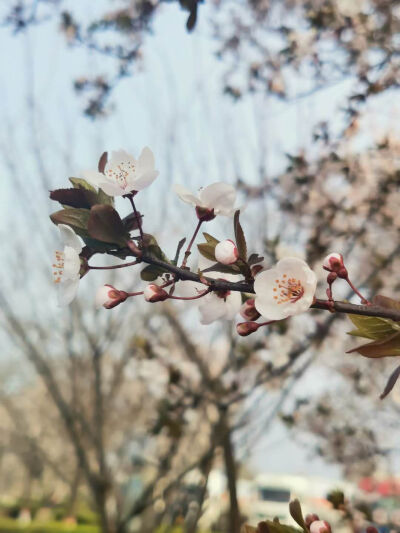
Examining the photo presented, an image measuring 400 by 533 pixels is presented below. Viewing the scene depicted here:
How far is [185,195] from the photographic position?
2.69 ft

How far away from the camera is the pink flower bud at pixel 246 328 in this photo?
775 mm

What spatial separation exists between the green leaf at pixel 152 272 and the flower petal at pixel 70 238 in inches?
4.1

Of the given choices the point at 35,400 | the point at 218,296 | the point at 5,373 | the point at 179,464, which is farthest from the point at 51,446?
the point at 218,296

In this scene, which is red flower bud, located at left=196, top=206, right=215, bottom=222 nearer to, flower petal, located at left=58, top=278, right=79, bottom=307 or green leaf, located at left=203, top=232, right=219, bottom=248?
green leaf, located at left=203, top=232, right=219, bottom=248

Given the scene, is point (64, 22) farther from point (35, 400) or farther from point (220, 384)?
point (35, 400)

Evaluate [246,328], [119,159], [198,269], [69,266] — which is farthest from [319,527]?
[119,159]

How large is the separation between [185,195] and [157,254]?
0.12 m

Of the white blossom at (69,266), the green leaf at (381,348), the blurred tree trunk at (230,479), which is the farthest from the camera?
the blurred tree trunk at (230,479)

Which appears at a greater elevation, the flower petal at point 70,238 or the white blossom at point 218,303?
the flower petal at point 70,238

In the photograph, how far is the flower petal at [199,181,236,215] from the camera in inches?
32.2

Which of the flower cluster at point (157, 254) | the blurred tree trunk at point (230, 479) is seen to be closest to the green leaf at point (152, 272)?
the flower cluster at point (157, 254)

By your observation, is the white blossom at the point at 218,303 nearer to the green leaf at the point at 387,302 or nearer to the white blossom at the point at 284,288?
the white blossom at the point at 284,288

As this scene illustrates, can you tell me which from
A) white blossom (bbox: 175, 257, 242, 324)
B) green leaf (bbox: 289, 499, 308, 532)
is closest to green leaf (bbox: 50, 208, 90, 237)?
white blossom (bbox: 175, 257, 242, 324)

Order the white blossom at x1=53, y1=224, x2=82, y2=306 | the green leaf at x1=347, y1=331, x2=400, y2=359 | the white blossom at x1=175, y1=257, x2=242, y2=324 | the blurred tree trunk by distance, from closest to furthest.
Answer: the green leaf at x1=347, y1=331, x2=400, y2=359 < the white blossom at x1=53, y1=224, x2=82, y2=306 < the white blossom at x1=175, y1=257, x2=242, y2=324 < the blurred tree trunk
